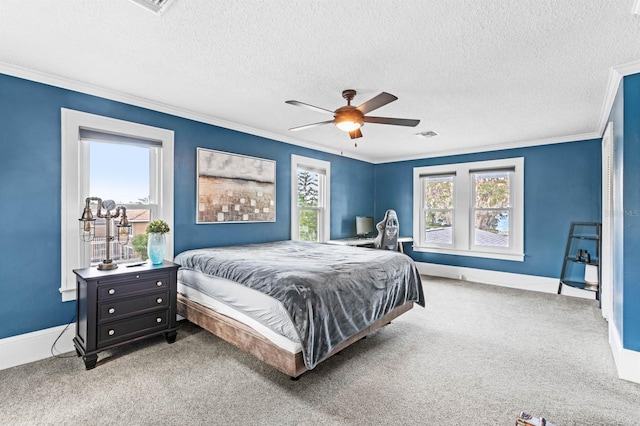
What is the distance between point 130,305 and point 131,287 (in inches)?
6.1

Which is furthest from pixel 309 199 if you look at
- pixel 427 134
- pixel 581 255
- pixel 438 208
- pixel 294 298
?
pixel 581 255

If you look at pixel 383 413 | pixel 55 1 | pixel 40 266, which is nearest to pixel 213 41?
pixel 55 1

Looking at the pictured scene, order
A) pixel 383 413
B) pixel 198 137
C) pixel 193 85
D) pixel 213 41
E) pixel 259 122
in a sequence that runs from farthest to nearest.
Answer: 1. pixel 259 122
2. pixel 198 137
3. pixel 193 85
4. pixel 213 41
5. pixel 383 413

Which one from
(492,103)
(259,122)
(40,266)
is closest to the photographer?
(40,266)

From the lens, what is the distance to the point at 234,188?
4129 mm

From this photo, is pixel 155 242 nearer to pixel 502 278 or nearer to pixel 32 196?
pixel 32 196

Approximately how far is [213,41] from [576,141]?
528 cm

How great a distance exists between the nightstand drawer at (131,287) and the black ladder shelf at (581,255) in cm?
526

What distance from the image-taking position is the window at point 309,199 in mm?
4988

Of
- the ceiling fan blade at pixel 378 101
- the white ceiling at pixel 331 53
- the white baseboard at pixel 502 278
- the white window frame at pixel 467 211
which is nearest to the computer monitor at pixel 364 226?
the white window frame at pixel 467 211

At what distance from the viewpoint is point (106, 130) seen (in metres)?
3.05

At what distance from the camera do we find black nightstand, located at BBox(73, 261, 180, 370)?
2447mm

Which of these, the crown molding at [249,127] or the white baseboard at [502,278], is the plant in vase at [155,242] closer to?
the crown molding at [249,127]

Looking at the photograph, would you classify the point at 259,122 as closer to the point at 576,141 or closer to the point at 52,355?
the point at 52,355
